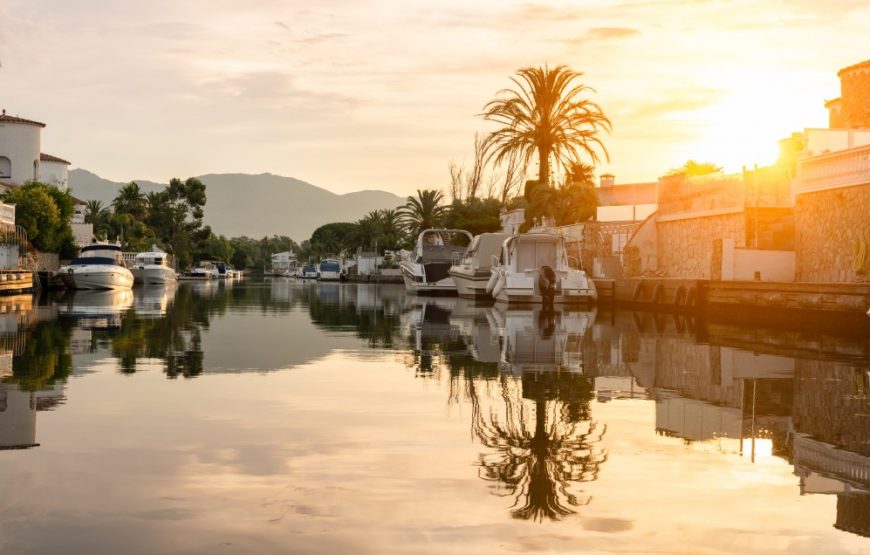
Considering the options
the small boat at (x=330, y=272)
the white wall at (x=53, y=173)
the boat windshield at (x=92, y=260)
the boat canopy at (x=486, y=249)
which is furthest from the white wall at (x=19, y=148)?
the boat canopy at (x=486, y=249)

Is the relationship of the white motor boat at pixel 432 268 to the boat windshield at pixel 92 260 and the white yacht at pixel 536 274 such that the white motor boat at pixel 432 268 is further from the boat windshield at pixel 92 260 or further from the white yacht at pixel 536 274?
the boat windshield at pixel 92 260

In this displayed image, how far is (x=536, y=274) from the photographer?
1460 inches

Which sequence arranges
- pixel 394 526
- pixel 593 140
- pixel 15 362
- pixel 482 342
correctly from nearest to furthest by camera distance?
1. pixel 394 526
2. pixel 15 362
3. pixel 482 342
4. pixel 593 140

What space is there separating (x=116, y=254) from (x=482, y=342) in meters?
49.5

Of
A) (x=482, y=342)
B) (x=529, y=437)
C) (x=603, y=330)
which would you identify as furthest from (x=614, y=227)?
(x=529, y=437)

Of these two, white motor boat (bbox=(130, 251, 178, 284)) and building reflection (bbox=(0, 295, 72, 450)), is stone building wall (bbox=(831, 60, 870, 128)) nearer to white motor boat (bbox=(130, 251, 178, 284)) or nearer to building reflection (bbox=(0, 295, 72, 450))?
building reflection (bbox=(0, 295, 72, 450))

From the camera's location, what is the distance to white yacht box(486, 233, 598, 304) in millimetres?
36625

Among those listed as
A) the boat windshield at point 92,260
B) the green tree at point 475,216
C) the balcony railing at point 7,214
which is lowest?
the boat windshield at point 92,260

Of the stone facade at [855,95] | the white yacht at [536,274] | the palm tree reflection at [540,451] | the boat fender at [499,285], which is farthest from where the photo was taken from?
the stone facade at [855,95]

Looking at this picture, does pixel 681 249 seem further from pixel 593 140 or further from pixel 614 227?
pixel 593 140

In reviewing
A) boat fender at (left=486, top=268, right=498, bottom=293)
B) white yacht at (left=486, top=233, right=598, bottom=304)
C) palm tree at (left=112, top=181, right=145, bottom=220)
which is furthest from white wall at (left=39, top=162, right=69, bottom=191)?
white yacht at (left=486, top=233, right=598, bottom=304)

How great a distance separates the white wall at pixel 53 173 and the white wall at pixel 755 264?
70039mm

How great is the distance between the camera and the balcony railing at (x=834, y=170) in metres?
27.5

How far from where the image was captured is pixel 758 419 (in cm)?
954
